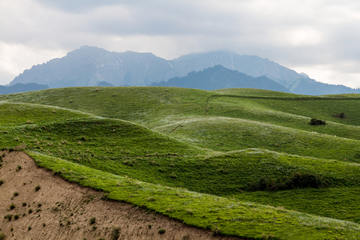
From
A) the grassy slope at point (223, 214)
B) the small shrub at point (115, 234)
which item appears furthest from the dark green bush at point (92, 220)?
the grassy slope at point (223, 214)

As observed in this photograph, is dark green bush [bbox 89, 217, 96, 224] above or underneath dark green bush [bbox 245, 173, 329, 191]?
underneath

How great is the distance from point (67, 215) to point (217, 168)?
1916 cm

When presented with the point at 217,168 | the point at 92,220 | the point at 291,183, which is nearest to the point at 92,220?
the point at 92,220

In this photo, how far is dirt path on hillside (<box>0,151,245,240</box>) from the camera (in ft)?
49.5

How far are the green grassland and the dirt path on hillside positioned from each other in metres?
0.85

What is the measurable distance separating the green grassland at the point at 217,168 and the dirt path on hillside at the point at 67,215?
0.85m

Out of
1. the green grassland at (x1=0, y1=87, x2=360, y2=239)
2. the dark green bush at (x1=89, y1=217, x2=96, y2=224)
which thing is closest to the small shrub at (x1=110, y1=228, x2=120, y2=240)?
the dark green bush at (x1=89, y1=217, x2=96, y2=224)

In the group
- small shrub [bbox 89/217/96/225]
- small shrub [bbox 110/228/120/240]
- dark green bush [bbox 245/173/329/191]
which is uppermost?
dark green bush [bbox 245/173/329/191]

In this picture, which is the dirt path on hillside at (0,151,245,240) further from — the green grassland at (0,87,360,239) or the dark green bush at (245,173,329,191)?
the dark green bush at (245,173,329,191)

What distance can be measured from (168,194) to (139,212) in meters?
3.75

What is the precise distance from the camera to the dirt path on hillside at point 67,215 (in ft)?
49.5

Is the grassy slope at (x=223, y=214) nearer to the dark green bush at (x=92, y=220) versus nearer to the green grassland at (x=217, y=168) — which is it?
the green grassland at (x=217, y=168)

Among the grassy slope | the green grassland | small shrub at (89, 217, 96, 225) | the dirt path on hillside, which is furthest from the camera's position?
small shrub at (89, 217, 96, 225)

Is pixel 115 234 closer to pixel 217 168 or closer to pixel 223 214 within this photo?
pixel 223 214
